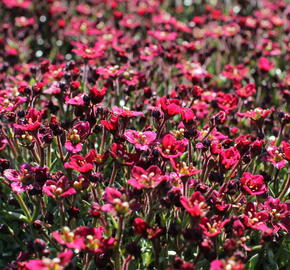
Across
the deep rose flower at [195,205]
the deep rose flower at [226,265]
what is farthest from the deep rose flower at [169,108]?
the deep rose flower at [226,265]

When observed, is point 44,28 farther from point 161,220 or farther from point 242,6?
point 161,220

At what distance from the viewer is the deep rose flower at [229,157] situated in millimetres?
3274

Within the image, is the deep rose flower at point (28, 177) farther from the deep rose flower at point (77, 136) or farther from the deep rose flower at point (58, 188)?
the deep rose flower at point (77, 136)

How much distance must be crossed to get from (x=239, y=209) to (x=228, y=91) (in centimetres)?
266

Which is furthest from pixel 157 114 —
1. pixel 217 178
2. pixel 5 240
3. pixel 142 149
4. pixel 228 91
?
pixel 228 91

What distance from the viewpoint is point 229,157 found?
3.34 m

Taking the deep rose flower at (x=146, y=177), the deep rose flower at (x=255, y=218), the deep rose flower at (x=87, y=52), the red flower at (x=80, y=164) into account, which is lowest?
the deep rose flower at (x=255, y=218)

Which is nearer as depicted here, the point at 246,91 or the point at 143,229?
the point at 143,229

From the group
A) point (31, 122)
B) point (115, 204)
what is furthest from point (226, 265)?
point (31, 122)

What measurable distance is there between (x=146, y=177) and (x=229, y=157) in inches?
25.9

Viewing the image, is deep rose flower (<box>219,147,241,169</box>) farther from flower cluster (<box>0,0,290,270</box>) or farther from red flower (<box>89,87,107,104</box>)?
red flower (<box>89,87,107,104</box>)

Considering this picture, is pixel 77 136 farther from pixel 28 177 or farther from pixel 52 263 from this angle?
pixel 52 263

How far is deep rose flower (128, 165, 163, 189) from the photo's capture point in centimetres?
300

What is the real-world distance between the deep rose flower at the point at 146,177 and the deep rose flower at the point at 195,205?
0.73 ft
